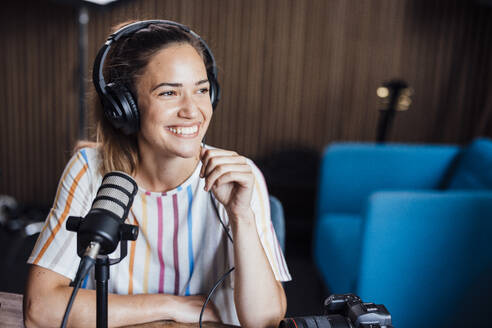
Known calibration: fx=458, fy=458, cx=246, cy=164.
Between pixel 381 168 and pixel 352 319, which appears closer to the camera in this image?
pixel 352 319

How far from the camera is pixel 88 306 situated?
0.98 meters

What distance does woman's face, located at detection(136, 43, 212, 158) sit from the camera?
1.09m

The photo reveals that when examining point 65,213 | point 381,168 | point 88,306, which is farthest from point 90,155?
point 381,168

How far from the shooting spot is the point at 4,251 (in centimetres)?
282

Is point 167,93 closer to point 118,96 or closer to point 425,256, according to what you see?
point 118,96

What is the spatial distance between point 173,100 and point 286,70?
2.47 meters

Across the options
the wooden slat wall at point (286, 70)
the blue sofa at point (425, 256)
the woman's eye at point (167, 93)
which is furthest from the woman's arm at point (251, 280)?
the wooden slat wall at point (286, 70)

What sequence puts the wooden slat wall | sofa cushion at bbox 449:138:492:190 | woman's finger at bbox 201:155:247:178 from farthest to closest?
the wooden slat wall → sofa cushion at bbox 449:138:492:190 → woman's finger at bbox 201:155:247:178

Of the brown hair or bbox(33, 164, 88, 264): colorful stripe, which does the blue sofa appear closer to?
the brown hair

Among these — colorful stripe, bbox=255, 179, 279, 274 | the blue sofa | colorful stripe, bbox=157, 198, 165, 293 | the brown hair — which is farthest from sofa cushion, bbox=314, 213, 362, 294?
the brown hair

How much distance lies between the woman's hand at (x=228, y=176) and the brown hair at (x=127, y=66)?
0.33 metres

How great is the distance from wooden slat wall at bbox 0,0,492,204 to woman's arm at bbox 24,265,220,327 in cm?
244

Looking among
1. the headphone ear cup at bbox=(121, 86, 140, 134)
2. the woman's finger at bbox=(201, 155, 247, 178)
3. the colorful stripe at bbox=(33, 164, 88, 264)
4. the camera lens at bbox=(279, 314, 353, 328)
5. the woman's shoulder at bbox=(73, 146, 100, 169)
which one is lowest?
the camera lens at bbox=(279, 314, 353, 328)

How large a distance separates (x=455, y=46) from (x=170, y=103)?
296 cm
